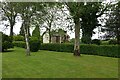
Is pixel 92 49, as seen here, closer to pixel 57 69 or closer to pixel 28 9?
pixel 28 9

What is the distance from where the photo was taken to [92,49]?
32.4 meters

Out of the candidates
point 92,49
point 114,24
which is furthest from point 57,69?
point 114,24

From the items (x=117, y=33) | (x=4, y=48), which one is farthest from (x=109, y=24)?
(x=4, y=48)

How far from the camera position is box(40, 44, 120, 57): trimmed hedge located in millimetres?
28719

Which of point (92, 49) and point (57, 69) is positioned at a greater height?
point (92, 49)

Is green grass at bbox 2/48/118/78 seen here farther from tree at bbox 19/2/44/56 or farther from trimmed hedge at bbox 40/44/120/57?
trimmed hedge at bbox 40/44/120/57

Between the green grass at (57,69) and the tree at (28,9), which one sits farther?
the tree at (28,9)

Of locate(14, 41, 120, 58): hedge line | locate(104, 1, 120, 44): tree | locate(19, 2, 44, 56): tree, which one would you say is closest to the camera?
locate(19, 2, 44, 56): tree

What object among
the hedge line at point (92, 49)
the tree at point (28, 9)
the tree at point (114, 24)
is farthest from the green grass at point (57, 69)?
the tree at point (114, 24)

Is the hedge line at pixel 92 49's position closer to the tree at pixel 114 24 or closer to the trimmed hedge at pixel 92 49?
the trimmed hedge at pixel 92 49

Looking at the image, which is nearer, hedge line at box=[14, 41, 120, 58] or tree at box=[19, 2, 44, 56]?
tree at box=[19, 2, 44, 56]

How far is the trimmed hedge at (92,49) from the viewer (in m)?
28.7

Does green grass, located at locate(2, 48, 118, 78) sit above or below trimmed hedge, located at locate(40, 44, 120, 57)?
below

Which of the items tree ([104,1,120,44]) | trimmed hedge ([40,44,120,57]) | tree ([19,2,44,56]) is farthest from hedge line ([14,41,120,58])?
tree ([104,1,120,44])
